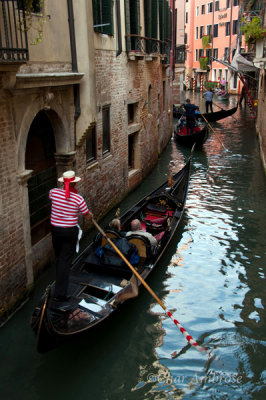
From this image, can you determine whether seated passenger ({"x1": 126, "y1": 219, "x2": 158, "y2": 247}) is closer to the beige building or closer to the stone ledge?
the beige building

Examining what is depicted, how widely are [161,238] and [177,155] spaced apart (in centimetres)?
785

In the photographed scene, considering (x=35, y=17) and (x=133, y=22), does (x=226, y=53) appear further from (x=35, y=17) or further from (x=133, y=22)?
(x=35, y=17)

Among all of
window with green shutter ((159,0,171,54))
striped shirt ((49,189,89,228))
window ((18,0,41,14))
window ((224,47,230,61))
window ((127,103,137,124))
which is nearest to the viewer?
striped shirt ((49,189,89,228))

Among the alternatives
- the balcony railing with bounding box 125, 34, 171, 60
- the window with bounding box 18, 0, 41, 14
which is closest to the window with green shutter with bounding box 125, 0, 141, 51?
the balcony railing with bounding box 125, 34, 171, 60

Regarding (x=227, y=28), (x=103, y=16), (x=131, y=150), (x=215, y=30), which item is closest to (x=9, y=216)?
(x=103, y=16)

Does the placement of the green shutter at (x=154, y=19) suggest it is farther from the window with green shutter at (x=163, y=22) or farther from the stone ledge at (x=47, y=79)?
the stone ledge at (x=47, y=79)

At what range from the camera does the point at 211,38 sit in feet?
114

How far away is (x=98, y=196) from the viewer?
7.05 metres

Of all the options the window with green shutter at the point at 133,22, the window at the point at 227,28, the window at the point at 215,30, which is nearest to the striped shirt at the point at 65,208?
the window with green shutter at the point at 133,22

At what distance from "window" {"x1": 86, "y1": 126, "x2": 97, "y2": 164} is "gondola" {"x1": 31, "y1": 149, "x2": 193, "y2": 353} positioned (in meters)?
1.09

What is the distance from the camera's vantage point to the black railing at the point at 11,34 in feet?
11.8

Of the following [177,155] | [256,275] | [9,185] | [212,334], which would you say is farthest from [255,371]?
[177,155]

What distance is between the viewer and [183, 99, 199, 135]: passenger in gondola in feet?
44.0

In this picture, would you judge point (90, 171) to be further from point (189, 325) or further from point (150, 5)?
point (150, 5)
